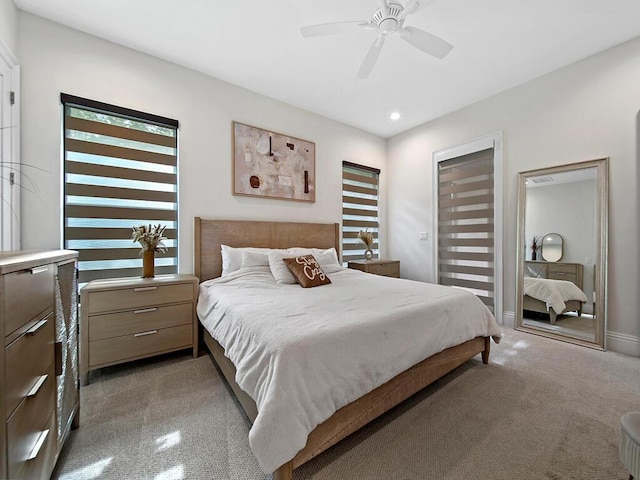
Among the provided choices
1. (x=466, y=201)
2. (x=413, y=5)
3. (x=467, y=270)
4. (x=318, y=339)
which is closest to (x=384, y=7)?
(x=413, y=5)

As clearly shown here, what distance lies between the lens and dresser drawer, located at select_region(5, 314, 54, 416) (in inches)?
29.7

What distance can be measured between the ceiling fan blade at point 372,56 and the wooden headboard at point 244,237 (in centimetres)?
193

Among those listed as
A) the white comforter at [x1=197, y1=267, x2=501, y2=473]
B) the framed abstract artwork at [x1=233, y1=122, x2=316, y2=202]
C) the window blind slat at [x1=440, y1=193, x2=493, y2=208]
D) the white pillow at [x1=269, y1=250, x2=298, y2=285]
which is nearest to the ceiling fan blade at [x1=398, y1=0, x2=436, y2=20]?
the white comforter at [x1=197, y1=267, x2=501, y2=473]

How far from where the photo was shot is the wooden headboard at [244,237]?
2.89 metres

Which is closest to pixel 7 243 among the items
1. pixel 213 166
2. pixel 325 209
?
pixel 213 166

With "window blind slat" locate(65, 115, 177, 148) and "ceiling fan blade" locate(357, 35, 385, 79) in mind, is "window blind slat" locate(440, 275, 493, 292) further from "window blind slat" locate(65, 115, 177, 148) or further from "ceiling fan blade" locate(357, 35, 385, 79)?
"window blind slat" locate(65, 115, 177, 148)

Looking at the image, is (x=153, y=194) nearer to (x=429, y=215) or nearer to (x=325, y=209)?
(x=325, y=209)

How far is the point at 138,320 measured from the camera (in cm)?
214

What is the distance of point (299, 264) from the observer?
8.68 ft

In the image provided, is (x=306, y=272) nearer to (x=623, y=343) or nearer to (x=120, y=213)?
(x=120, y=213)

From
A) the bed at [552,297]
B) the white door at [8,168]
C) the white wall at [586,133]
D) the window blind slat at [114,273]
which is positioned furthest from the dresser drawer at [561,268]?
the white door at [8,168]

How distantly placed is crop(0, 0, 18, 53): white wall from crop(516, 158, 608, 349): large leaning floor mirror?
494 centimetres

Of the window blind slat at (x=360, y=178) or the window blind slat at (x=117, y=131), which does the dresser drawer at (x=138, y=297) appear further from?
the window blind slat at (x=360, y=178)

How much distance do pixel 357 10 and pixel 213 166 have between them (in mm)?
2059
